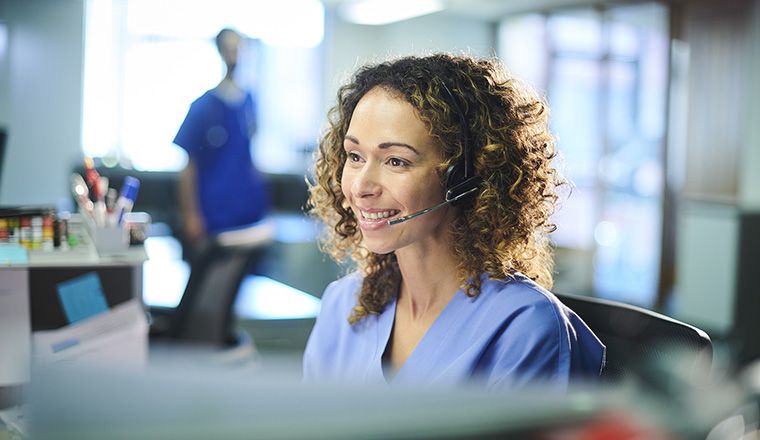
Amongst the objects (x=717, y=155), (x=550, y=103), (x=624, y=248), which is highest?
(x=550, y=103)

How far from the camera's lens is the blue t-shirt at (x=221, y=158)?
297cm

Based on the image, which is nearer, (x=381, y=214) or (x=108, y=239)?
(x=381, y=214)

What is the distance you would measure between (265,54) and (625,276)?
4.10 m

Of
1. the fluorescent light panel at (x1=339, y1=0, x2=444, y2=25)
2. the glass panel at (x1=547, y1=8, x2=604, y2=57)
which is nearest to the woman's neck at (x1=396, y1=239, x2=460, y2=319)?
the fluorescent light panel at (x1=339, y1=0, x2=444, y2=25)

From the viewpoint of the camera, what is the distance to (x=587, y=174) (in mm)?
6770

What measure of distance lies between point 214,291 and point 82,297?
0.68 meters

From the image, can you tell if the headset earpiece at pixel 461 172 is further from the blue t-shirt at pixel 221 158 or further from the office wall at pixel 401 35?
the office wall at pixel 401 35

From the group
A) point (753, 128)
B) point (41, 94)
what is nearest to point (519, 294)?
point (753, 128)

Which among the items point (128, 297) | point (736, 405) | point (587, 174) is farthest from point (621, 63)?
point (736, 405)

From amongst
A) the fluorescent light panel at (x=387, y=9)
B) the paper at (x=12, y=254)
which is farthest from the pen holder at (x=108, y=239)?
the fluorescent light panel at (x=387, y=9)

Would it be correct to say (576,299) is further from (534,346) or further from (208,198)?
(208,198)

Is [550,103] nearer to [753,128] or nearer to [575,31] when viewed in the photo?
[575,31]

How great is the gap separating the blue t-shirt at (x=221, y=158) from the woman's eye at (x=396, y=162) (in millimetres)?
1879

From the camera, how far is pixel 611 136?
6.26m
